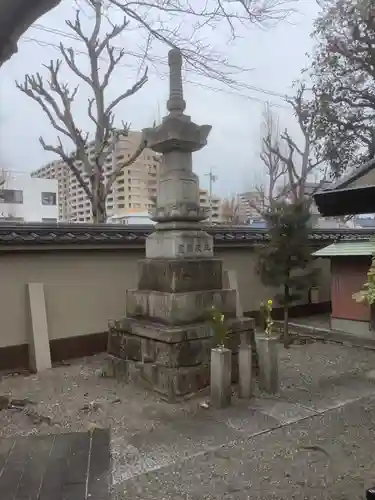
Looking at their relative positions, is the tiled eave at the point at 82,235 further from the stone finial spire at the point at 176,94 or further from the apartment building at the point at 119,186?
the apartment building at the point at 119,186

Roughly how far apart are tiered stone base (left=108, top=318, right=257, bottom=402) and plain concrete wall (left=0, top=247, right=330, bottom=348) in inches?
70.8

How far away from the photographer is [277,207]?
351 inches

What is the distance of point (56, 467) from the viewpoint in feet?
12.5

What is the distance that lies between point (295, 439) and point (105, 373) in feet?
11.5

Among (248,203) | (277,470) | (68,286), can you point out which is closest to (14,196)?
(248,203)

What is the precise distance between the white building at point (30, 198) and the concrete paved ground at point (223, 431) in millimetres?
29272

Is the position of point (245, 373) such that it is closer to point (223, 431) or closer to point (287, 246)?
point (223, 431)

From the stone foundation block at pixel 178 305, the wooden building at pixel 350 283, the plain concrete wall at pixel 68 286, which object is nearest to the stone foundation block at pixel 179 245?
the stone foundation block at pixel 178 305

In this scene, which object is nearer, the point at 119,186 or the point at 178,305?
the point at 178,305

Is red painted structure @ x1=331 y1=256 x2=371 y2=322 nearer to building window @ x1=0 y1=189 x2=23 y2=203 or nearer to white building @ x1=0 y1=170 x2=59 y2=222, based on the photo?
white building @ x1=0 y1=170 x2=59 y2=222

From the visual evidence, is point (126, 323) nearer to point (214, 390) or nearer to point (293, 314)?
point (214, 390)

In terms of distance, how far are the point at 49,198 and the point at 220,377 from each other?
108 feet

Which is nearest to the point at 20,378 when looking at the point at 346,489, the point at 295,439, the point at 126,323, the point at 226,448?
the point at 126,323

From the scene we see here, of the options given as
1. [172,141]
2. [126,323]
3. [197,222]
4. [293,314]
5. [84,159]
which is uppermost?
[84,159]
